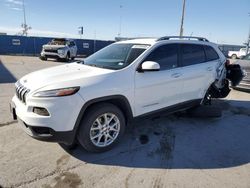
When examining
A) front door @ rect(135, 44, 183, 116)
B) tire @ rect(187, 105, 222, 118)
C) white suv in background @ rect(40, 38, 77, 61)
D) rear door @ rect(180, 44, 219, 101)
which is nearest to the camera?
front door @ rect(135, 44, 183, 116)

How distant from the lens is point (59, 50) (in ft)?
53.4

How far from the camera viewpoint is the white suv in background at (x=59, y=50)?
16.4 metres

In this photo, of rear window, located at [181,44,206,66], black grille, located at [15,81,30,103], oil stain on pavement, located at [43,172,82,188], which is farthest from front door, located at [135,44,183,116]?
black grille, located at [15,81,30,103]

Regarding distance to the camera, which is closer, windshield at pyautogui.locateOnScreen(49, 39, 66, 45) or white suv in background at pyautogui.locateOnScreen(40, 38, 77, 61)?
white suv in background at pyautogui.locateOnScreen(40, 38, 77, 61)

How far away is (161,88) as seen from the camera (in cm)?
398

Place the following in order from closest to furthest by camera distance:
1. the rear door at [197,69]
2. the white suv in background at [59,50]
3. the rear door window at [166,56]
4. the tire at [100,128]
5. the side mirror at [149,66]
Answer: the tire at [100,128] → the side mirror at [149,66] → the rear door window at [166,56] → the rear door at [197,69] → the white suv in background at [59,50]

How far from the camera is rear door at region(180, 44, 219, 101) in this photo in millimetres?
4512

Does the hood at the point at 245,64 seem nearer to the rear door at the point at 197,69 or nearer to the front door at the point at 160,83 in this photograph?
the rear door at the point at 197,69

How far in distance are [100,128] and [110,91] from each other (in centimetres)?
61

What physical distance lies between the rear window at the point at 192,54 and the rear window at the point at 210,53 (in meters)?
0.15

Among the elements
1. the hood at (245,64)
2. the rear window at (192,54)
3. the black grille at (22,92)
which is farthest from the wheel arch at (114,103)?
the hood at (245,64)

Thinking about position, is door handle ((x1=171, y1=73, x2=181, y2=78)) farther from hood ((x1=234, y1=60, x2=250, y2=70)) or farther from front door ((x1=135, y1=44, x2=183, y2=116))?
hood ((x1=234, y1=60, x2=250, y2=70))

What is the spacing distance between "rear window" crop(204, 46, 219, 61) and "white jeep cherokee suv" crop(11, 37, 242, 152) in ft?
0.76

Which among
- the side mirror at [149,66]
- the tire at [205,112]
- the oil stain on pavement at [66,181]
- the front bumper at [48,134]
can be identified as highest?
the side mirror at [149,66]
